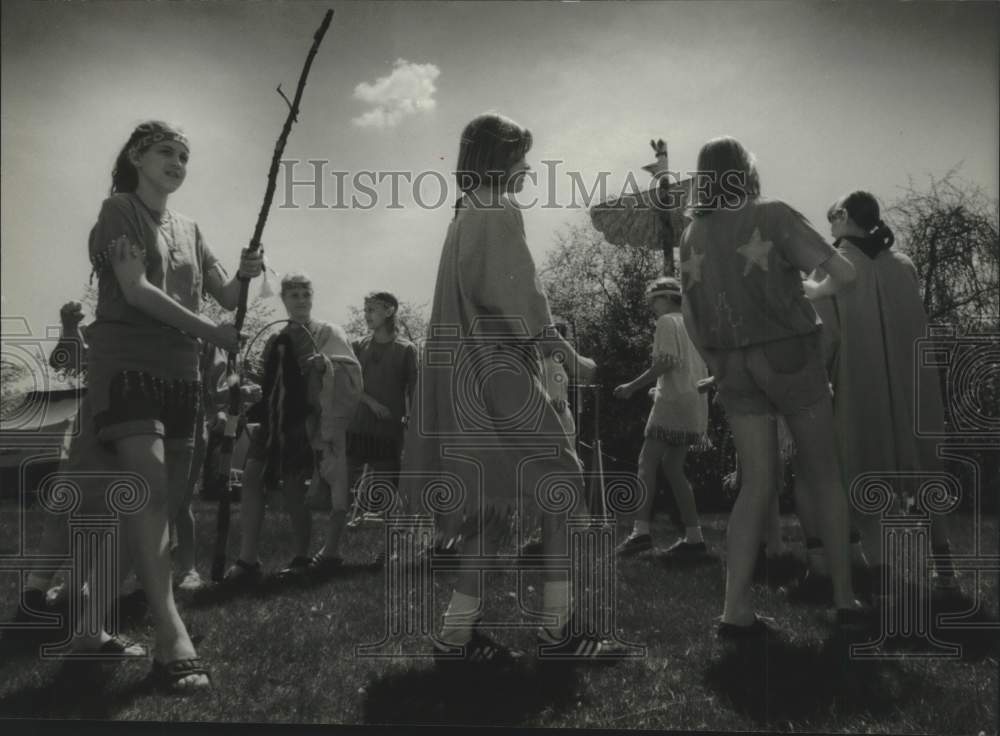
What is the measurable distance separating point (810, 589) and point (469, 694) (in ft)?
3.75

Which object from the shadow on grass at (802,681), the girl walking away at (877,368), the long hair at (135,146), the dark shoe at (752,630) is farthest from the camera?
the long hair at (135,146)

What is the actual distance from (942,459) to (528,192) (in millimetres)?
1661

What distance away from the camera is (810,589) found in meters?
2.71

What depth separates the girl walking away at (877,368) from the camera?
278 centimetres

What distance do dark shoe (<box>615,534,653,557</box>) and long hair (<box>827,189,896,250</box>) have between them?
123 cm

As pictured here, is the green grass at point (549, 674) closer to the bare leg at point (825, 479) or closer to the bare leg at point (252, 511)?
the bare leg at point (252, 511)

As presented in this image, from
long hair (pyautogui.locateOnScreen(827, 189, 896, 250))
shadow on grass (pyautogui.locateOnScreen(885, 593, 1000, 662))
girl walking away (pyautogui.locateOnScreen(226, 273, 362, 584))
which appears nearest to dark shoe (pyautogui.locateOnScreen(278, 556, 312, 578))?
girl walking away (pyautogui.locateOnScreen(226, 273, 362, 584))

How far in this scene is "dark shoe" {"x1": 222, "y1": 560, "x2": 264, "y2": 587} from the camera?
2.82 m

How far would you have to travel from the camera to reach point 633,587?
271 centimetres

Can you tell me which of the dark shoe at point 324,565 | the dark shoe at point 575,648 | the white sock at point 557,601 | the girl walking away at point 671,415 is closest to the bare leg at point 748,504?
the girl walking away at point 671,415

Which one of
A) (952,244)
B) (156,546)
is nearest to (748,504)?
(952,244)

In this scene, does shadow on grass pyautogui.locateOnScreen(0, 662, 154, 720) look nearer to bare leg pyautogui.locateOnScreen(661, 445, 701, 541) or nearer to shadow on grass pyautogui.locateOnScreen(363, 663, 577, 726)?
shadow on grass pyautogui.locateOnScreen(363, 663, 577, 726)

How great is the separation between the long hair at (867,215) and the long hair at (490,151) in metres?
1.06

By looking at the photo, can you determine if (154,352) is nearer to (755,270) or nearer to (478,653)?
(478,653)
